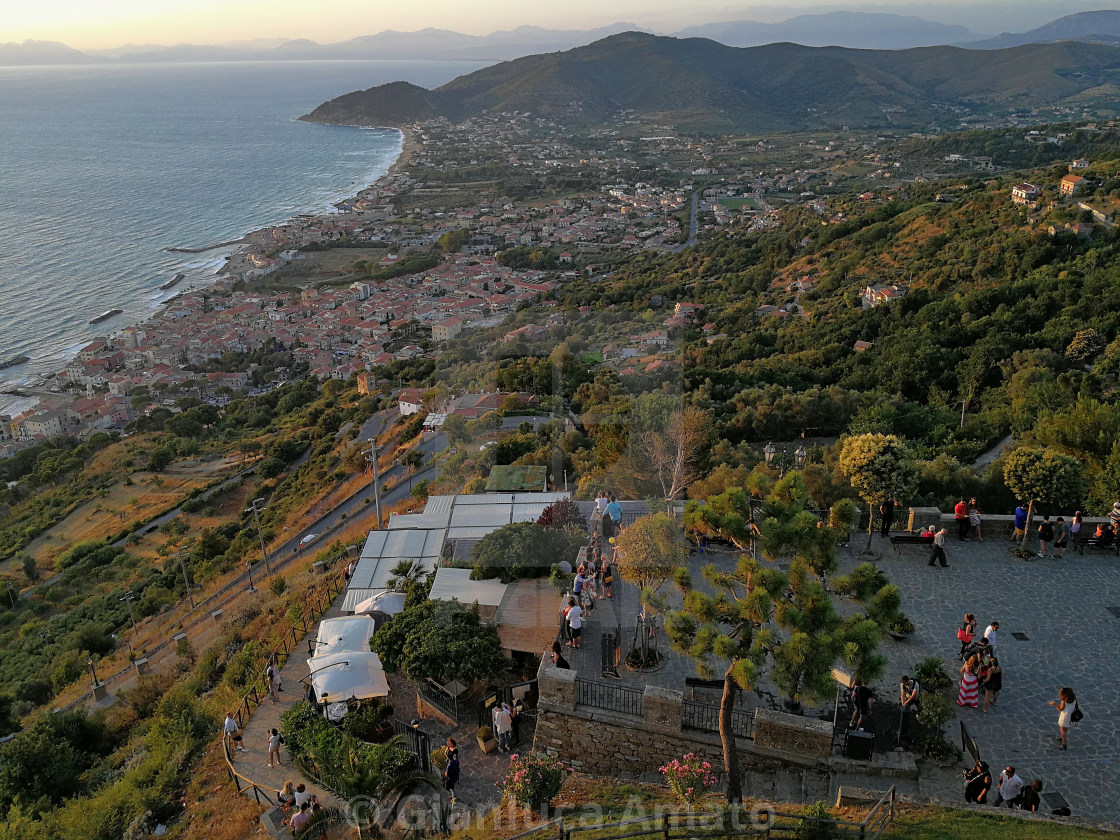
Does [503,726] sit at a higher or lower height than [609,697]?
lower

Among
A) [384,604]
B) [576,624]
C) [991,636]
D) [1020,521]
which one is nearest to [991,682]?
[991,636]

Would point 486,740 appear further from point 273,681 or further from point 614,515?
point 614,515

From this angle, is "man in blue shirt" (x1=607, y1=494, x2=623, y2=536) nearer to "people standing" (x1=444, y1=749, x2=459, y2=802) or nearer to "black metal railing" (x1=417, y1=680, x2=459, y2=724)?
"black metal railing" (x1=417, y1=680, x2=459, y2=724)

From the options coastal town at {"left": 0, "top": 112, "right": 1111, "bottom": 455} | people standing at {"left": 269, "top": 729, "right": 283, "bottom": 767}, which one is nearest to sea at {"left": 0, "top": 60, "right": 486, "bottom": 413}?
coastal town at {"left": 0, "top": 112, "right": 1111, "bottom": 455}

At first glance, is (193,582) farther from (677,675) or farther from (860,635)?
(860,635)

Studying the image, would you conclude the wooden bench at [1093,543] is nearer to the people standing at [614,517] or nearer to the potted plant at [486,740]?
the people standing at [614,517]
